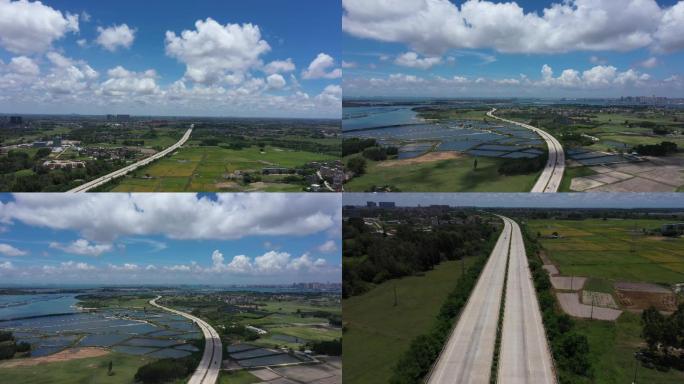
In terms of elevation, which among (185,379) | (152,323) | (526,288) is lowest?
(185,379)

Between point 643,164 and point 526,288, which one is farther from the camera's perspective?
point 526,288

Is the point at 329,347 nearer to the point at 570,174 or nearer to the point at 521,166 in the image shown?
the point at 521,166

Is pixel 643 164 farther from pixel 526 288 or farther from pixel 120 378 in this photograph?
pixel 120 378

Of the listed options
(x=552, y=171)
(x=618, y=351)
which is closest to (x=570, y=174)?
(x=552, y=171)

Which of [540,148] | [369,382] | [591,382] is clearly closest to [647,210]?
[540,148]

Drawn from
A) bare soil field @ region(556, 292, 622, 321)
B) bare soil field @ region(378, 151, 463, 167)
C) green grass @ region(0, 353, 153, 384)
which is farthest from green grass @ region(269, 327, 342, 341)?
bare soil field @ region(556, 292, 622, 321)

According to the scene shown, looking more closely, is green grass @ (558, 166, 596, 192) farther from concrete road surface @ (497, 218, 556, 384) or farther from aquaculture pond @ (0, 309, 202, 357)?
aquaculture pond @ (0, 309, 202, 357)
